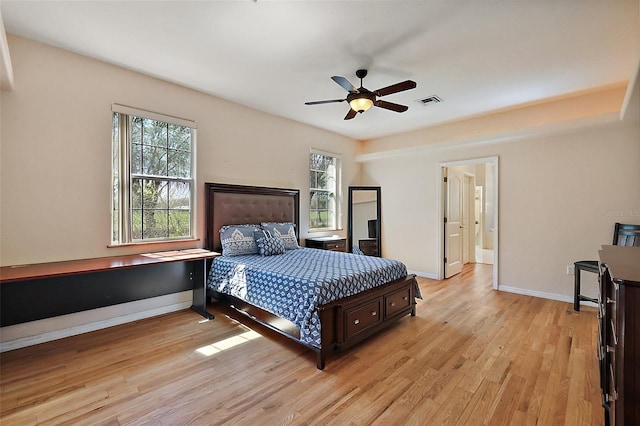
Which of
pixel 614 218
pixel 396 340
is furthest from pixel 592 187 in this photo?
pixel 396 340

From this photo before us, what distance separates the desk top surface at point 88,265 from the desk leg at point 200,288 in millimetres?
186

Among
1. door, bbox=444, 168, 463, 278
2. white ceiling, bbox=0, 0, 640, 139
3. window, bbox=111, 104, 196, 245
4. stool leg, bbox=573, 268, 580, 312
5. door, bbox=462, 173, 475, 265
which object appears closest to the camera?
white ceiling, bbox=0, 0, 640, 139

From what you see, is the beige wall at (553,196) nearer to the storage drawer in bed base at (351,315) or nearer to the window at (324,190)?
the window at (324,190)

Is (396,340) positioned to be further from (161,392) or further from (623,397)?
(161,392)

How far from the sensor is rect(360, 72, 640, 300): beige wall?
12.0ft

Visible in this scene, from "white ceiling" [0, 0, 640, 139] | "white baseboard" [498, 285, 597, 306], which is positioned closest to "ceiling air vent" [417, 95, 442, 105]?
"white ceiling" [0, 0, 640, 139]

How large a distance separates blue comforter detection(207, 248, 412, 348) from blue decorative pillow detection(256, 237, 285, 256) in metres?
0.12

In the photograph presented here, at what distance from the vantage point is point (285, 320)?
2.65 meters

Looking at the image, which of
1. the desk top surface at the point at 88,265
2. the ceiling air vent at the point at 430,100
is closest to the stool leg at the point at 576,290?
the ceiling air vent at the point at 430,100

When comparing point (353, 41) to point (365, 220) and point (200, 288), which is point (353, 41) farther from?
point (365, 220)

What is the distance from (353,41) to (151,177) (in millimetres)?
2786

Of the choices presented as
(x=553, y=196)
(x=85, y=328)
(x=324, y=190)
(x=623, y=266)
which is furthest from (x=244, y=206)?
(x=553, y=196)

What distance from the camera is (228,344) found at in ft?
9.00

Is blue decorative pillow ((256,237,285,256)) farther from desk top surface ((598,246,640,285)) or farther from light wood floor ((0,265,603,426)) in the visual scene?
desk top surface ((598,246,640,285))
